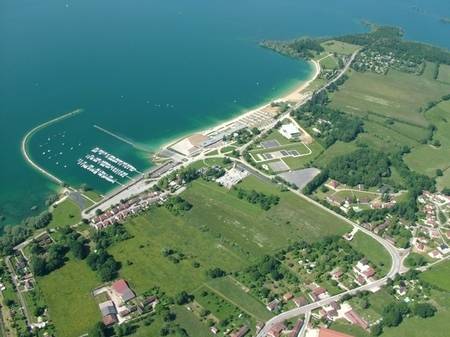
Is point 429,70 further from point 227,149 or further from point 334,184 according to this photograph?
point 227,149

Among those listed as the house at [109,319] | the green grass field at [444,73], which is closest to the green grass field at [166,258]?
the house at [109,319]

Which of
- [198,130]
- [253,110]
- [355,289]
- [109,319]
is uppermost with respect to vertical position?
[253,110]

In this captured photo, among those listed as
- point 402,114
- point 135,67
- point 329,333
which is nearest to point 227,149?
point 135,67

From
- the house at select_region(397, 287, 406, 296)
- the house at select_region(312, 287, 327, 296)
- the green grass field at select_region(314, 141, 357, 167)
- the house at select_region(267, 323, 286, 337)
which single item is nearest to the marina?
the green grass field at select_region(314, 141, 357, 167)

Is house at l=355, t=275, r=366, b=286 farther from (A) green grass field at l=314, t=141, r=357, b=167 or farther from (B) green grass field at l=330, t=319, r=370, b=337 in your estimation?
(A) green grass field at l=314, t=141, r=357, b=167

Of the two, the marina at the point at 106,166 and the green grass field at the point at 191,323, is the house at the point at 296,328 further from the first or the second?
the marina at the point at 106,166

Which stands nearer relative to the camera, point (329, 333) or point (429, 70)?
point (329, 333)

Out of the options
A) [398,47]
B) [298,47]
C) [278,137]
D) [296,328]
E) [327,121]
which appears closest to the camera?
[296,328]
